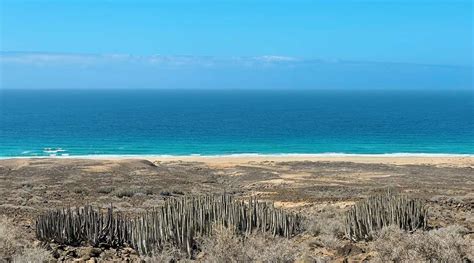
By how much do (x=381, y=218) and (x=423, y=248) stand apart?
8.82 feet

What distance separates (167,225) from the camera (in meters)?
9.82

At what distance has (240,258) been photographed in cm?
812

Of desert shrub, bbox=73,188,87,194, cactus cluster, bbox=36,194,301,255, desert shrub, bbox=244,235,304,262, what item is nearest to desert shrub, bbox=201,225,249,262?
desert shrub, bbox=244,235,304,262

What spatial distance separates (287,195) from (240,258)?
43.9 feet

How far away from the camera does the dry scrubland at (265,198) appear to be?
8461mm

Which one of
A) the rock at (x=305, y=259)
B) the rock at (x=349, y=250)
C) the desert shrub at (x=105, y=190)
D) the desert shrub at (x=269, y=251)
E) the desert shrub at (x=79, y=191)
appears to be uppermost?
the desert shrub at (x=269, y=251)

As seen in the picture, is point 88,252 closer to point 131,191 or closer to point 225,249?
point 225,249

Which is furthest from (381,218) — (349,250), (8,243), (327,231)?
(8,243)

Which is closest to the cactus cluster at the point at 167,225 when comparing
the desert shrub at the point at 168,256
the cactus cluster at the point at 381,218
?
the desert shrub at the point at 168,256

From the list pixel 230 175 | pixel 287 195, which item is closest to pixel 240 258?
pixel 287 195

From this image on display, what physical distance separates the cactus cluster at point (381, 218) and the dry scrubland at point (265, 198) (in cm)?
26

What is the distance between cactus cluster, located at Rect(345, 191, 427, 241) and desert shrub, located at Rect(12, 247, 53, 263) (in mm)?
5146

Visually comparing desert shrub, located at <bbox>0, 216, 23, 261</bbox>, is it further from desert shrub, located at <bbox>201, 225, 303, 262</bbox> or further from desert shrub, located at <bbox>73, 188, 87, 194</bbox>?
desert shrub, located at <bbox>73, 188, 87, 194</bbox>

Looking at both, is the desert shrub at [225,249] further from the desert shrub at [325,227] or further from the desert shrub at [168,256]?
the desert shrub at [325,227]
